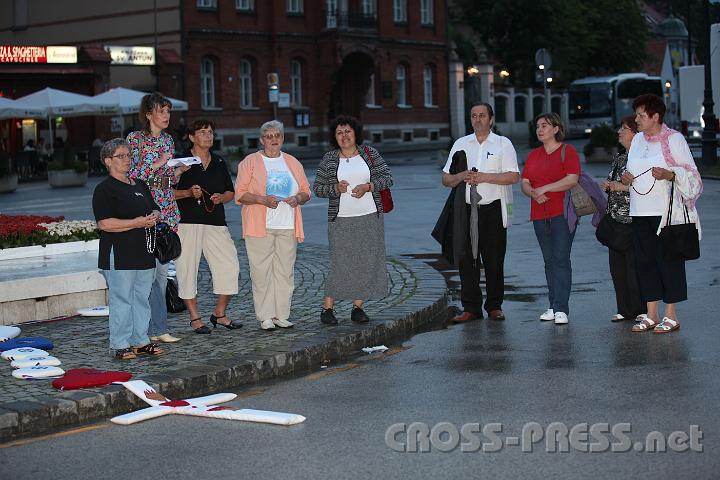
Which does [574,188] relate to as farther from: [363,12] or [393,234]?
[363,12]

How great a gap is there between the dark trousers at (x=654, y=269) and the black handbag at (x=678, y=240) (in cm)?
9

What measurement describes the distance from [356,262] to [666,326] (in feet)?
8.53

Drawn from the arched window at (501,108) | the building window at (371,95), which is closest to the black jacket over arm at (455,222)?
the building window at (371,95)

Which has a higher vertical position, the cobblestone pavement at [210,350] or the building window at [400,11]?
the building window at [400,11]

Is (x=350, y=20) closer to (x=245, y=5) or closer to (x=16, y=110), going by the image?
(x=245, y=5)

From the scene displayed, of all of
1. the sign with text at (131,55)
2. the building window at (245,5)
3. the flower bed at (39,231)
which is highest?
the building window at (245,5)

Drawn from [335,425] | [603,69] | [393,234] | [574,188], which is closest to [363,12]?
[603,69]

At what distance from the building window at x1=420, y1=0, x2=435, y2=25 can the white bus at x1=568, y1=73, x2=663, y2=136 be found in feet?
30.1

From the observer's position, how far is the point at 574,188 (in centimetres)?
1119

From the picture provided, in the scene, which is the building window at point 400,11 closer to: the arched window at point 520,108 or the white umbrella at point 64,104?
the arched window at point 520,108

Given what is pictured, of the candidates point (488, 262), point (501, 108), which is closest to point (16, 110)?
point (488, 262)

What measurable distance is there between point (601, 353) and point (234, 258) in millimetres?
3143

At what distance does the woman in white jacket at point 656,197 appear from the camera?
10.3 m

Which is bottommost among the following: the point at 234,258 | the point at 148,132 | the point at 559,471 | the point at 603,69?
the point at 559,471
